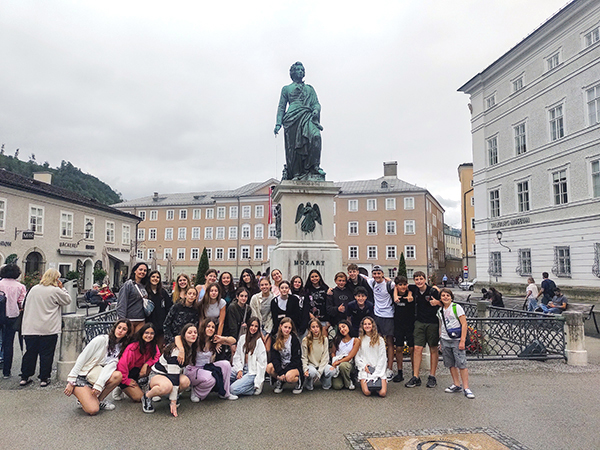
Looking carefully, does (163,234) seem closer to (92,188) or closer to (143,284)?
(92,188)

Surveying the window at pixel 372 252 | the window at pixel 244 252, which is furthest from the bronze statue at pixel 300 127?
the window at pixel 244 252

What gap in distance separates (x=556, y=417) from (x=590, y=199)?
68.2 feet

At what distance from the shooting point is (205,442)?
427cm

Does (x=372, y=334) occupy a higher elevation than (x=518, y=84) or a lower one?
lower

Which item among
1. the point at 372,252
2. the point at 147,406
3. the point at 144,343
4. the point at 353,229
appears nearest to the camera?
the point at 147,406

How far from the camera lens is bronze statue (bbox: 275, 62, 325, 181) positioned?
10.7m

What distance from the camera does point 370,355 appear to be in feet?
20.1

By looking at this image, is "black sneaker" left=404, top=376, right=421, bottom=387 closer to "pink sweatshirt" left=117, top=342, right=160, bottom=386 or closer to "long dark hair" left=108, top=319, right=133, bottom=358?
"pink sweatshirt" left=117, top=342, right=160, bottom=386

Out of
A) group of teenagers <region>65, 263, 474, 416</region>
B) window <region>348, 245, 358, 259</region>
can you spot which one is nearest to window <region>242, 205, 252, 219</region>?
window <region>348, 245, 358, 259</region>

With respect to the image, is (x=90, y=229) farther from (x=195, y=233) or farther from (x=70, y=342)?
(x=70, y=342)

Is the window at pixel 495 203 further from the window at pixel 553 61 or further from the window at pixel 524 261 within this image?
the window at pixel 553 61

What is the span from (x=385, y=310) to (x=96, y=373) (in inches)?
164

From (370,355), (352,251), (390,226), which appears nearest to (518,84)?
(370,355)

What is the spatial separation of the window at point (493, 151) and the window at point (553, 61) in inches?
232
